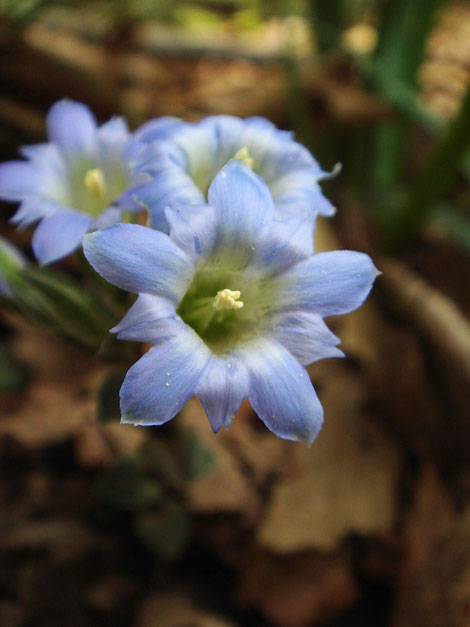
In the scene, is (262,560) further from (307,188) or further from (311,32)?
(311,32)

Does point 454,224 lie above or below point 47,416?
above

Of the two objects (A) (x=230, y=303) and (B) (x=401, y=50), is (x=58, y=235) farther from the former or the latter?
(B) (x=401, y=50)

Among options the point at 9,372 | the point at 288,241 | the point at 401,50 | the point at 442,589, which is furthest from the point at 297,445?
the point at 401,50

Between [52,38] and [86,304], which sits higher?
[52,38]

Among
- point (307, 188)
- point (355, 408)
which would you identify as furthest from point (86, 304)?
point (355, 408)

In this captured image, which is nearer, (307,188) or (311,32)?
(307,188)

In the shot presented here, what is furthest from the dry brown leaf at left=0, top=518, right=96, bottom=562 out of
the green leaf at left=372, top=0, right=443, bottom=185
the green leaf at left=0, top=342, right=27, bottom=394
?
the green leaf at left=372, top=0, right=443, bottom=185
